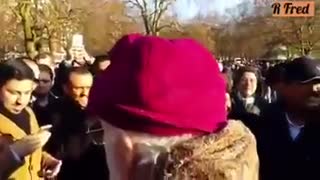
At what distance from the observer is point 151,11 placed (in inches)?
1437

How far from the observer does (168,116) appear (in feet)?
6.75

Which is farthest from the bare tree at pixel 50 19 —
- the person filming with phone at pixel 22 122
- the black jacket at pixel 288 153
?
the black jacket at pixel 288 153

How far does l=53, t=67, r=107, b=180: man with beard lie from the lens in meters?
5.01

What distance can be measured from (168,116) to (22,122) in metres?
3.02

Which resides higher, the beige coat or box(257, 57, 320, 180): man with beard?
the beige coat

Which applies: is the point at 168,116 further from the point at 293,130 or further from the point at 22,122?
the point at 22,122

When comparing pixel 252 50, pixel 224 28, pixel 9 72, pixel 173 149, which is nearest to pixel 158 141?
pixel 173 149

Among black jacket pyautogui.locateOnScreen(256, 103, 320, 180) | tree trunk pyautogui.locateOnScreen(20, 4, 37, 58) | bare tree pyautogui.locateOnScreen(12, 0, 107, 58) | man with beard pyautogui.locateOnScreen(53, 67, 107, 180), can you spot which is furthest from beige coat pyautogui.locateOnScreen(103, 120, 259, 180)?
tree trunk pyautogui.locateOnScreen(20, 4, 37, 58)

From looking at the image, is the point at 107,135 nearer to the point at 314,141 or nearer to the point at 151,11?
the point at 314,141

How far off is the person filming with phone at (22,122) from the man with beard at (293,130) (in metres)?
1.13

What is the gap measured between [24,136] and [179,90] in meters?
2.91

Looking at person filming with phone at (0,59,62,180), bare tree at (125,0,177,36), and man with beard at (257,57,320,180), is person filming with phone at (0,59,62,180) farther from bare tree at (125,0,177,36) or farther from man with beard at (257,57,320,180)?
bare tree at (125,0,177,36)

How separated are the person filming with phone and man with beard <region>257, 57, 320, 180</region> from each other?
1135 mm

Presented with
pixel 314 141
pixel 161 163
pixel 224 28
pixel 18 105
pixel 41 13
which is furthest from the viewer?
pixel 224 28
